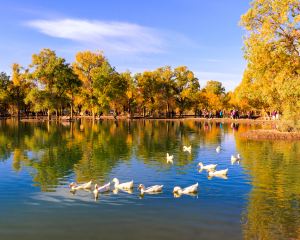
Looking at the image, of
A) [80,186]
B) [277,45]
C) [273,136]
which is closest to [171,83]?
[273,136]

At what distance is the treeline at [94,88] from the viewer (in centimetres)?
9744

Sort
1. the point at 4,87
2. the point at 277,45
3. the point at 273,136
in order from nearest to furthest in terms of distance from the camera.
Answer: the point at 277,45 < the point at 273,136 < the point at 4,87

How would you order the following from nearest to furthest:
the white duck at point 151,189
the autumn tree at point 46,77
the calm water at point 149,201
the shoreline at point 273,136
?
the calm water at point 149,201 → the white duck at point 151,189 → the shoreline at point 273,136 → the autumn tree at point 46,77

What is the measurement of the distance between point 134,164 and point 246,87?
20981mm

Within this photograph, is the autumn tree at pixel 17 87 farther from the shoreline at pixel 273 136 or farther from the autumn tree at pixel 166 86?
the shoreline at pixel 273 136

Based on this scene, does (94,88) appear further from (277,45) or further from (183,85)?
(277,45)

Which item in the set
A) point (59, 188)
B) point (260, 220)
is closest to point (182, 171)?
point (59, 188)

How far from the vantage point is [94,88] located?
350 feet

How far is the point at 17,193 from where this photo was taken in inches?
752

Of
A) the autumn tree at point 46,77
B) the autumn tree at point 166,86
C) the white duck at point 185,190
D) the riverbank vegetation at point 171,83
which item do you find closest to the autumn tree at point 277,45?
the riverbank vegetation at point 171,83

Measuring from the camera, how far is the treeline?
97.4m

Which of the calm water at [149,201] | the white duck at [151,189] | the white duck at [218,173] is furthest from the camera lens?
the white duck at [218,173]

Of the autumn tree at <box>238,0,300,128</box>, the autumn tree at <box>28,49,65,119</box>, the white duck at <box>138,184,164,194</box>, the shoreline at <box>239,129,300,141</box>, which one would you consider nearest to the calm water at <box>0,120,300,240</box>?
the white duck at <box>138,184,164,194</box>

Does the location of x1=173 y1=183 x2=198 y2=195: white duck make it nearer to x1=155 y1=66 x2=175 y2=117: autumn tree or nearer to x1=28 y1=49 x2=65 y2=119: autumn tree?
x1=28 y1=49 x2=65 y2=119: autumn tree
